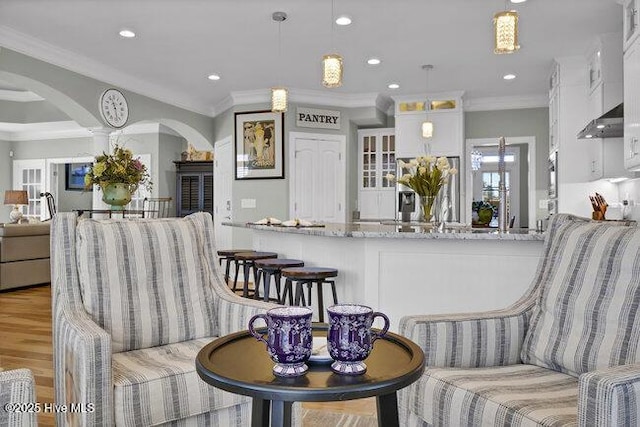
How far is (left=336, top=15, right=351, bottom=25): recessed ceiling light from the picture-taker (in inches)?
164

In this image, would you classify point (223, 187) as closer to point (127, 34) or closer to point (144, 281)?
point (127, 34)

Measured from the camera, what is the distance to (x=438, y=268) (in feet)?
10.1

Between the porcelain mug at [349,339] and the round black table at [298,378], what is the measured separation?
0.03 metres

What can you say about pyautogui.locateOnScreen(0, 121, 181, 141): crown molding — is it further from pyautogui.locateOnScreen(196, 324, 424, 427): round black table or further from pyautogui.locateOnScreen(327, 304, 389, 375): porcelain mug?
pyautogui.locateOnScreen(327, 304, 389, 375): porcelain mug

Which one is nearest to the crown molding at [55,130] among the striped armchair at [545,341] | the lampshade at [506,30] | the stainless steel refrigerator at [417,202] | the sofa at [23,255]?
the sofa at [23,255]

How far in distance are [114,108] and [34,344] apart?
3.11 metres

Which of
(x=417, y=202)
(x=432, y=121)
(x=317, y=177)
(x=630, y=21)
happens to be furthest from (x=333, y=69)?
(x=417, y=202)

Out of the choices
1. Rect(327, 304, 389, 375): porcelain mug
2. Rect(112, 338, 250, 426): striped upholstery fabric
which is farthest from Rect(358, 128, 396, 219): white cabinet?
Rect(327, 304, 389, 375): porcelain mug

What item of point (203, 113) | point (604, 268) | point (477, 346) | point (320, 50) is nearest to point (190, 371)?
point (477, 346)

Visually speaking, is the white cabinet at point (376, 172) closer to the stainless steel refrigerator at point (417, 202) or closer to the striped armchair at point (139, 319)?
the stainless steel refrigerator at point (417, 202)

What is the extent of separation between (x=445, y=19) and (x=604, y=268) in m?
3.18

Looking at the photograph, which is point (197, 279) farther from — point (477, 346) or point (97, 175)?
point (97, 175)

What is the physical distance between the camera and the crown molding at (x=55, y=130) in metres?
9.62

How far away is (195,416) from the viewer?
165 centimetres
